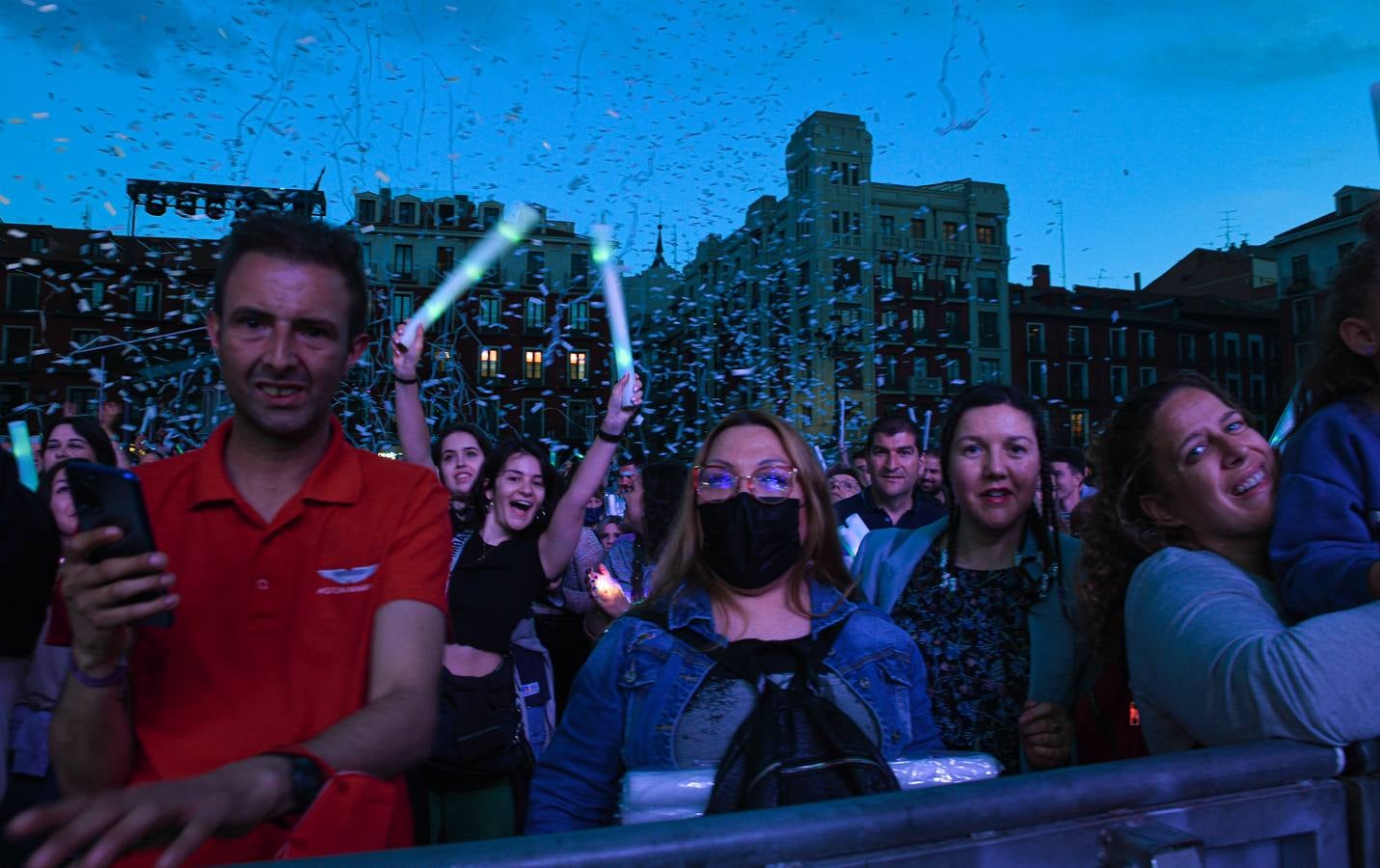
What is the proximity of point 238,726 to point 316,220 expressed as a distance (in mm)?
942

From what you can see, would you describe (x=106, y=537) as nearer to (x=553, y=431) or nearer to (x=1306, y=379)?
(x=1306, y=379)

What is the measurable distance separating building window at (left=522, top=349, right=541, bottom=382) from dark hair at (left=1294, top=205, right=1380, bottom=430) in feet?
169

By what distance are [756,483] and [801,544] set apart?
0.62 feet

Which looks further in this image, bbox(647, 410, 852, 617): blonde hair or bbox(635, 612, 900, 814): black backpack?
bbox(647, 410, 852, 617): blonde hair

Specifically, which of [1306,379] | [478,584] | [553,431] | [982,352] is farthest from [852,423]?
[982,352]

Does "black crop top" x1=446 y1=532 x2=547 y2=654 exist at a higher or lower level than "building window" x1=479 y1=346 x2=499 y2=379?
lower

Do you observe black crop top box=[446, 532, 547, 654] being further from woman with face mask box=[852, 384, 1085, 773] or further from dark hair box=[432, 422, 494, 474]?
woman with face mask box=[852, 384, 1085, 773]

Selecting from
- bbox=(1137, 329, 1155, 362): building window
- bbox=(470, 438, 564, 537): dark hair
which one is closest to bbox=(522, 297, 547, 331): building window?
bbox=(1137, 329, 1155, 362): building window

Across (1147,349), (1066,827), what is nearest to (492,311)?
(1147,349)

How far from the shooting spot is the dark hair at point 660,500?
15.3 ft

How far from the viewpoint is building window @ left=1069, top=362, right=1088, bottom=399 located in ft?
201

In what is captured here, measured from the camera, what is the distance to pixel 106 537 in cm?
133

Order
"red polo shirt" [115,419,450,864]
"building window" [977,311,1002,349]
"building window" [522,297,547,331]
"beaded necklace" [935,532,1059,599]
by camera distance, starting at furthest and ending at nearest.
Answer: "building window" [977,311,1002,349], "building window" [522,297,547,331], "beaded necklace" [935,532,1059,599], "red polo shirt" [115,419,450,864]

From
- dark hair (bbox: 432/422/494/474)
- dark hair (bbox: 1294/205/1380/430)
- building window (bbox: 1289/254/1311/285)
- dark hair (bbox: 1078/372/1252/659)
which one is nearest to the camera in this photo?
dark hair (bbox: 1294/205/1380/430)
